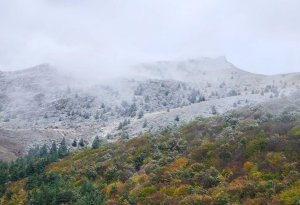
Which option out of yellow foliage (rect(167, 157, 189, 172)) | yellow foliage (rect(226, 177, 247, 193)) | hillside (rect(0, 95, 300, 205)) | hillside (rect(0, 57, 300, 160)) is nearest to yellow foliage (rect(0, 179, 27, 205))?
hillside (rect(0, 95, 300, 205))

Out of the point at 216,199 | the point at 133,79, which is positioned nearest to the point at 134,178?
the point at 216,199

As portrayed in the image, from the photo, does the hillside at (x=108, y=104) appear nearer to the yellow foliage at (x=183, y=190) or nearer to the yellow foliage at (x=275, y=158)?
the yellow foliage at (x=275, y=158)

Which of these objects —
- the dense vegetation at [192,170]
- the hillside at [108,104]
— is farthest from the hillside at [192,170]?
the hillside at [108,104]

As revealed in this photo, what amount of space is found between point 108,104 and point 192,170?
129 m

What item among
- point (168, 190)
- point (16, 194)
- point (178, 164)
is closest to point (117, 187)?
point (178, 164)

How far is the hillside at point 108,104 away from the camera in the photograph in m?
111

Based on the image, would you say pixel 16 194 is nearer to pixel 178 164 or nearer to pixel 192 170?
pixel 178 164

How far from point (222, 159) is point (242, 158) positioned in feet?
5.54

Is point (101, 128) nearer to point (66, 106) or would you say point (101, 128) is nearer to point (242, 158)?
point (66, 106)

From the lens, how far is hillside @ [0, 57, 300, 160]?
11138 cm

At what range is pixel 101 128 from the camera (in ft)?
420

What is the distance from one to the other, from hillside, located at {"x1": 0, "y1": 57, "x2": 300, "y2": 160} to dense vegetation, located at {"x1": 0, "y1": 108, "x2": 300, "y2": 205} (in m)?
51.1

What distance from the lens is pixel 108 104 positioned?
528 feet

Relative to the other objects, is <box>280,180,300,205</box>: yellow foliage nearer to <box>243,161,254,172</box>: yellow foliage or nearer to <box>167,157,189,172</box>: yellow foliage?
<box>243,161,254,172</box>: yellow foliage
